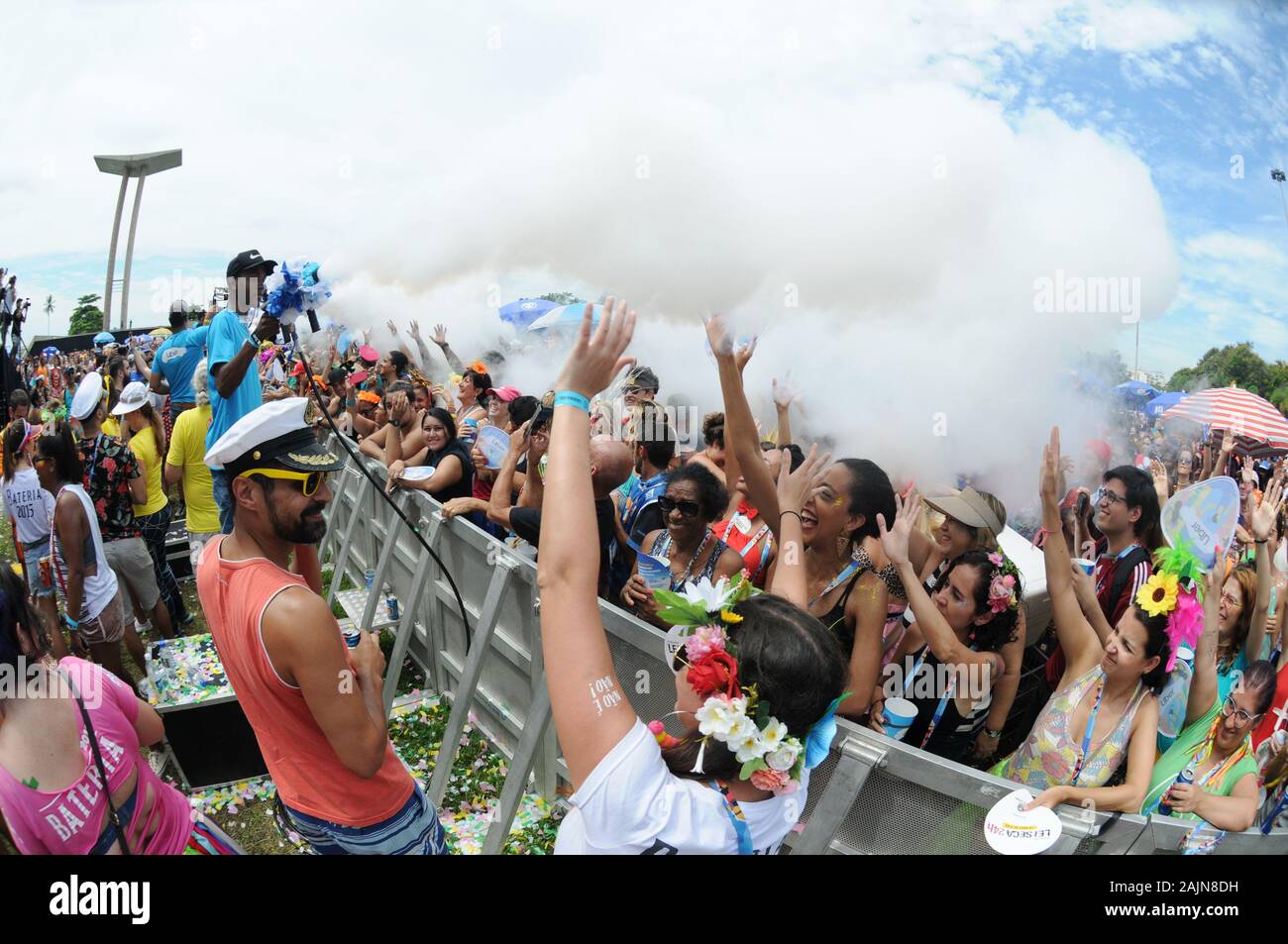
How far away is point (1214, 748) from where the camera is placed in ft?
9.86

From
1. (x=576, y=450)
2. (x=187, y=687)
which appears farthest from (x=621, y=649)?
(x=187, y=687)

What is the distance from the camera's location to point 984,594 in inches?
127

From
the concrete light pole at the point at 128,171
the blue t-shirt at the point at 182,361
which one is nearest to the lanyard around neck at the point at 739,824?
the blue t-shirt at the point at 182,361

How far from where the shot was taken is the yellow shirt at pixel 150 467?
6035mm

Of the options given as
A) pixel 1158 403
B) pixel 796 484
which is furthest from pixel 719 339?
pixel 1158 403

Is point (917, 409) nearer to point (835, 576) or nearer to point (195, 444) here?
point (835, 576)

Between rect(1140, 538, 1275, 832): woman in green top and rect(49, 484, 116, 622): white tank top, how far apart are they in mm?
5615

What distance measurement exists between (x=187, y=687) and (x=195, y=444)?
2.70 meters

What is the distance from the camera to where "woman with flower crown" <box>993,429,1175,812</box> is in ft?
8.64

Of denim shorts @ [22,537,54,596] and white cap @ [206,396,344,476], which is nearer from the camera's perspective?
white cap @ [206,396,344,476]

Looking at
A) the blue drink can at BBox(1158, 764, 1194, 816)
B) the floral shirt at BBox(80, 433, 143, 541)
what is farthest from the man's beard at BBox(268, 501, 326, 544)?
the floral shirt at BBox(80, 433, 143, 541)

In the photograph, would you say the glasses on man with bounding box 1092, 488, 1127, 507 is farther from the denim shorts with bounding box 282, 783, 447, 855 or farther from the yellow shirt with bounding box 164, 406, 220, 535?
the yellow shirt with bounding box 164, 406, 220, 535

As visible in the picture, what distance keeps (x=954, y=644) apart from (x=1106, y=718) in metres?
0.54

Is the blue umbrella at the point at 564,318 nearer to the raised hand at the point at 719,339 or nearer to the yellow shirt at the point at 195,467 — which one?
the yellow shirt at the point at 195,467
